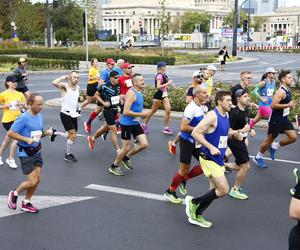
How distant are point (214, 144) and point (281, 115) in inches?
127

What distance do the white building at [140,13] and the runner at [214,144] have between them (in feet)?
456

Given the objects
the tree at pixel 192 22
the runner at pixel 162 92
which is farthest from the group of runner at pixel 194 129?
the tree at pixel 192 22

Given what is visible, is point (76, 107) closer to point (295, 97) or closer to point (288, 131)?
point (288, 131)

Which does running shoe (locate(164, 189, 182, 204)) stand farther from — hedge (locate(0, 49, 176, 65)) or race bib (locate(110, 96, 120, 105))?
hedge (locate(0, 49, 176, 65))

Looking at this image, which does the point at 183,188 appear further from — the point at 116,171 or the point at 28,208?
the point at 28,208

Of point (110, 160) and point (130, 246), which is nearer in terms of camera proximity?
point (130, 246)

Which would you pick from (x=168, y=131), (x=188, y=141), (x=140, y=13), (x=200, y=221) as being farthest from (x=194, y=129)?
(x=140, y=13)

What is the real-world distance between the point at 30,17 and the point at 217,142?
247ft

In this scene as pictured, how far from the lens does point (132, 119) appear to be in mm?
8844

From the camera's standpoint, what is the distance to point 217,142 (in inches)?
251

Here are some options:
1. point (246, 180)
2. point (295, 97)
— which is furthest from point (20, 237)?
point (295, 97)

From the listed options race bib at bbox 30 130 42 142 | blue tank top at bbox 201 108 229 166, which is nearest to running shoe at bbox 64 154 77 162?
race bib at bbox 30 130 42 142

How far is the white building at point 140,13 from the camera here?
149 meters

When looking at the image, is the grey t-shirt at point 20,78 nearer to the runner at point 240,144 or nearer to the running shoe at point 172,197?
the running shoe at point 172,197
